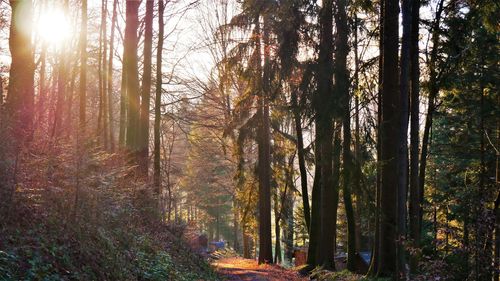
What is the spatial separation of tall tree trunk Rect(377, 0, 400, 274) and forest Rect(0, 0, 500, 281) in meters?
0.03

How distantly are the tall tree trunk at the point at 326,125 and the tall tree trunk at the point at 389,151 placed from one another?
2027 millimetres

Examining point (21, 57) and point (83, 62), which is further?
point (83, 62)

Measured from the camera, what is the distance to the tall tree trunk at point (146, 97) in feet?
49.9

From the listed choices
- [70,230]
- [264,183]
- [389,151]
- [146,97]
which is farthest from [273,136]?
[70,230]

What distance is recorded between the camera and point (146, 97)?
16641 mm

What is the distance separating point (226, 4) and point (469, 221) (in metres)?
19.5

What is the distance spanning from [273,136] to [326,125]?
9.69 metres

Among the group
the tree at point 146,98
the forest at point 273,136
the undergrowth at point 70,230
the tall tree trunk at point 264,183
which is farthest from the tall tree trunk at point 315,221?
the undergrowth at point 70,230

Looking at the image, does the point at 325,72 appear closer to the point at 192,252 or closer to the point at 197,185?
the point at 192,252

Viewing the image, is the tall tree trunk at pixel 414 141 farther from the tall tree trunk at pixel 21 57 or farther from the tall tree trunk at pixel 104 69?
the tall tree trunk at pixel 104 69

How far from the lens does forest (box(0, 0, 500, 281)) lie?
7441mm

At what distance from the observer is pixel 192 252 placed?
13742mm

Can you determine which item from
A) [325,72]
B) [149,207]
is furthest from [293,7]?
[149,207]

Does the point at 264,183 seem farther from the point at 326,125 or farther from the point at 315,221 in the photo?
the point at 326,125
